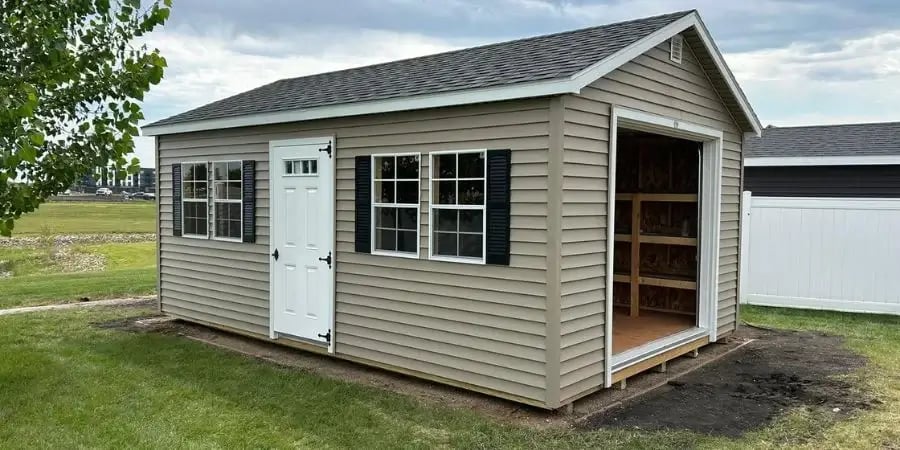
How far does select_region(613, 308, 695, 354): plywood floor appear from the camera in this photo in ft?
22.4

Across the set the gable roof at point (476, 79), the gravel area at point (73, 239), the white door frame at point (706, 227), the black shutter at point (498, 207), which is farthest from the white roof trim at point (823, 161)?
the gravel area at point (73, 239)

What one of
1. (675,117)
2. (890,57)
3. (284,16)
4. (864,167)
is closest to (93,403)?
(675,117)

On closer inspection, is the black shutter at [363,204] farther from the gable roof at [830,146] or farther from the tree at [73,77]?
the gable roof at [830,146]

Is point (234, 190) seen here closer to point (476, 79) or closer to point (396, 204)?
point (396, 204)

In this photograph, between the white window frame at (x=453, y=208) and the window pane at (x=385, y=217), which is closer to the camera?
the white window frame at (x=453, y=208)

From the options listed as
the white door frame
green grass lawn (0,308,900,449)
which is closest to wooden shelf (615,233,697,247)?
the white door frame

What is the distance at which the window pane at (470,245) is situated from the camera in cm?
552

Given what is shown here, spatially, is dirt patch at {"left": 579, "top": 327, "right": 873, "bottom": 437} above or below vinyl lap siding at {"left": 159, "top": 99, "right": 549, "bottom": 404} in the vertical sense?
below

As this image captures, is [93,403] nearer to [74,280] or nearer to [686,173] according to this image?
[686,173]

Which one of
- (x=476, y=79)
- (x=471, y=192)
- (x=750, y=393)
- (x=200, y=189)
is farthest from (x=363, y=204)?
(x=750, y=393)

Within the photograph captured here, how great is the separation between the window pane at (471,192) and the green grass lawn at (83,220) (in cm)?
2141

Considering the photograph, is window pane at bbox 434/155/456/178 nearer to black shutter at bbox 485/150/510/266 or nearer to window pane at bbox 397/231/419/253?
black shutter at bbox 485/150/510/266

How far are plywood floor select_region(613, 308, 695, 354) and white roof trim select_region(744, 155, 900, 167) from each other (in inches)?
193

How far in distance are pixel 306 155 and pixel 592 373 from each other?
3504 mm
